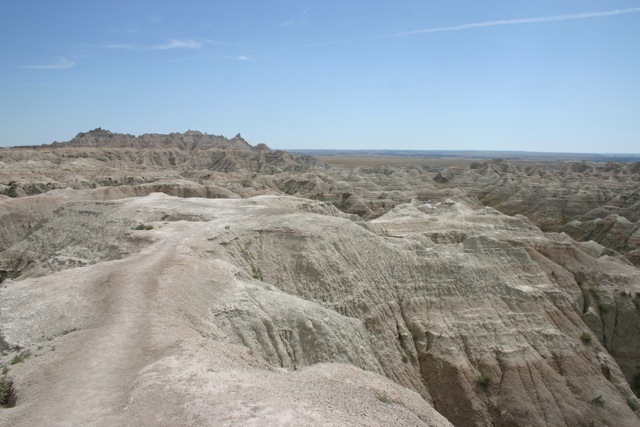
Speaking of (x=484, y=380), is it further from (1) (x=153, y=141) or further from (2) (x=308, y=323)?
(1) (x=153, y=141)

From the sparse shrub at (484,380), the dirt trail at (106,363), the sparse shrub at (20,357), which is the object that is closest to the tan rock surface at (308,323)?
the dirt trail at (106,363)

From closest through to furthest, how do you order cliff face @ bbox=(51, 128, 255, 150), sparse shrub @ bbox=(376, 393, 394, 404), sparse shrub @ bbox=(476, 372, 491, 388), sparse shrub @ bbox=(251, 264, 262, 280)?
sparse shrub @ bbox=(376, 393, 394, 404) < sparse shrub @ bbox=(251, 264, 262, 280) < sparse shrub @ bbox=(476, 372, 491, 388) < cliff face @ bbox=(51, 128, 255, 150)

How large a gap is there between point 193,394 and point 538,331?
79.3ft

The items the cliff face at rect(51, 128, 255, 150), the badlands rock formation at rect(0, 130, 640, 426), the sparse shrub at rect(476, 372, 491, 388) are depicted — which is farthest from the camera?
the cliff face at rect(51, 128, 255, 150)

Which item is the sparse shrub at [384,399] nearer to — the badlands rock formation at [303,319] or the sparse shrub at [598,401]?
the badlands rock formation at [303,319]

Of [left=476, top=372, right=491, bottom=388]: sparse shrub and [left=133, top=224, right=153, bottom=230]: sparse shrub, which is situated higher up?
[left=133, top=224, right=153, bottom=230]: sparse shrub

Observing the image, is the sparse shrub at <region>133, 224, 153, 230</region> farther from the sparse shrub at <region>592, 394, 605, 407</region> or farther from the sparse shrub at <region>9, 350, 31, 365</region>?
the sparse shrub at <region>592, 394, 605, 407</region>

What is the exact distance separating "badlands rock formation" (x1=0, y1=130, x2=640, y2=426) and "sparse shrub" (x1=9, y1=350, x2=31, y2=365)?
0.08 metres

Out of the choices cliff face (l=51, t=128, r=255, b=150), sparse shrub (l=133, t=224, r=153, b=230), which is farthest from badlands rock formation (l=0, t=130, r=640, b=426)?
cliff face (l=51, t=128, r=255, b=150)

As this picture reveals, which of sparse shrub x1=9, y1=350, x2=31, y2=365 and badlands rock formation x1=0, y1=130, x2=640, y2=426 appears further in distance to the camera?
sparse shrub x1=9, y1=350, x2=31, y2=365

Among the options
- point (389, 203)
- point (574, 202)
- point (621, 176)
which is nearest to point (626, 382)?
point (389, 203)

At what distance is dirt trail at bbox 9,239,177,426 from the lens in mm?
9469

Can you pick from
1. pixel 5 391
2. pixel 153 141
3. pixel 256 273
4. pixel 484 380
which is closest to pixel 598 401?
pixel 484 380

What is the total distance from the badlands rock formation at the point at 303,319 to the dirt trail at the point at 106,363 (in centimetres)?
5
